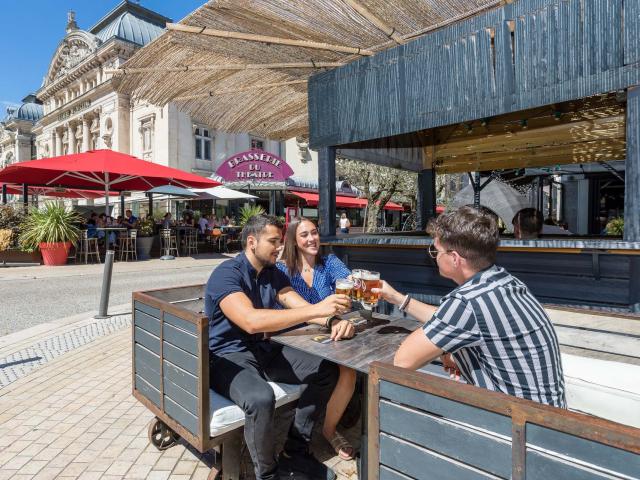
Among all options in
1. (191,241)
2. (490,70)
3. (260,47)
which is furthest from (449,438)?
(191,241)

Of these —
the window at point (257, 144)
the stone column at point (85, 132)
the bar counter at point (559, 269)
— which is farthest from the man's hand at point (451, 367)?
the stone column at point (85, 132)

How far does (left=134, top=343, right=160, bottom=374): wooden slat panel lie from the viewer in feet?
7.86

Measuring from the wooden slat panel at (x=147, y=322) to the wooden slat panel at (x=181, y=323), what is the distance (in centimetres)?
14

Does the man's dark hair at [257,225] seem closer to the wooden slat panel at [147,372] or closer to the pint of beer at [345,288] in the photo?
the pint of beer at [345,288]

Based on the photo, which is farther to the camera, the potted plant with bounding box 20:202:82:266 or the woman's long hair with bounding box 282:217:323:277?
the potted plant with bounding box 20:202:82:266

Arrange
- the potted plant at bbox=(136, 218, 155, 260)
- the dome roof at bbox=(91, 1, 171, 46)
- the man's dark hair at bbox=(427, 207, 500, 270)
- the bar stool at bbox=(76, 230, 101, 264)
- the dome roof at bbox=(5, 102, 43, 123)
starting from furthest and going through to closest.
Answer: the dome roof at bbox=(5, 102, 43, 123)
the dome roof at bbox=(91, 1, 171, 46)
the potted plant at bbox=(136, 218, 155, 260)
the bar stool at bbox=(76, 230, 101, 264)
the man's dark hair at bbox=(427, 207, 500, 270)

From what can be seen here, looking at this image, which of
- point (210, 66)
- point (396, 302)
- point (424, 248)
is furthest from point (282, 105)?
point (396, 302)

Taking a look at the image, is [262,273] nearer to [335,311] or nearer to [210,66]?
A: [335,311]

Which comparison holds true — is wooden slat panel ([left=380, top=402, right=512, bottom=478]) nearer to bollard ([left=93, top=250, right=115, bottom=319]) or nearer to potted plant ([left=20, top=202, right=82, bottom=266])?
bollard ([left=93, top=250, right=115, bottom=319])

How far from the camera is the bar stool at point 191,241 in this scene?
15681mm

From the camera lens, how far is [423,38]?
3.95m

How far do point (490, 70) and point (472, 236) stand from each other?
2.70 meters

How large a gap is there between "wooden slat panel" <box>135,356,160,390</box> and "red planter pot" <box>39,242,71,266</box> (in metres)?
10.7

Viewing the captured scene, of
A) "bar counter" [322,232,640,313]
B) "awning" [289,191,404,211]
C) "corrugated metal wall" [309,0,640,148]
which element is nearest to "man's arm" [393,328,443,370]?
"bar counter" [322,232,640,313]
